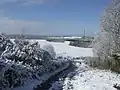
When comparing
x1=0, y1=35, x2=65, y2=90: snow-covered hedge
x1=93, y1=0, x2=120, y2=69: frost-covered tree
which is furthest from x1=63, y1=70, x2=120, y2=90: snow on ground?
x1=93, y1=0, x2=120, y2=69: frost-covered tree

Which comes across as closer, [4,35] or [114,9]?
[4,35]

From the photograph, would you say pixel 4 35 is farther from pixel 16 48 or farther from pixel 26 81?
pixel 26 81

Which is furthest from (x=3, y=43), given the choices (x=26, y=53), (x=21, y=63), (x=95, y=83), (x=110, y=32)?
(x=110, y=32)

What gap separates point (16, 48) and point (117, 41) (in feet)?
38.8

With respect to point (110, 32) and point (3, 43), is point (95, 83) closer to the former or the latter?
point (3, 43)

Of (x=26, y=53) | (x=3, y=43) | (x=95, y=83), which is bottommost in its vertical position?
(x=95, y=83)

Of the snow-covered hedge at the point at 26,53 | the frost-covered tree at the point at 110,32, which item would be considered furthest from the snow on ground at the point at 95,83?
the frost-covered tree at the point at 110,32

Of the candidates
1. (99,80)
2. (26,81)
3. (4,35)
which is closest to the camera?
(26,81)

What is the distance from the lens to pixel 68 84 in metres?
19.8

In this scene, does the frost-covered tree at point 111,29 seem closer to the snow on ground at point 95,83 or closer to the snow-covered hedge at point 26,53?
the snow on ground at point 95,83

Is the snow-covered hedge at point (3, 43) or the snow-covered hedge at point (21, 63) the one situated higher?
the snow-covered hedge at point (3, 43)

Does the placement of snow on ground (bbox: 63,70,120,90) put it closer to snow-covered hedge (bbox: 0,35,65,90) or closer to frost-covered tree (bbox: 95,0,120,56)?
snow-covered hedge (bbox: 0,35,65,90)

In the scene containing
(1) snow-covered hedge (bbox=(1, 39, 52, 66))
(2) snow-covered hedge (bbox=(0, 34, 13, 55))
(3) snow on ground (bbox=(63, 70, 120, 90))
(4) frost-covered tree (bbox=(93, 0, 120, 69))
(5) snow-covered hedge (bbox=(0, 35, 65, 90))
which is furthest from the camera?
(4) frost-covered tree (bbox=(93, 0, 120, 69))

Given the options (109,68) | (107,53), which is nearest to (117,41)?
(107,53)
